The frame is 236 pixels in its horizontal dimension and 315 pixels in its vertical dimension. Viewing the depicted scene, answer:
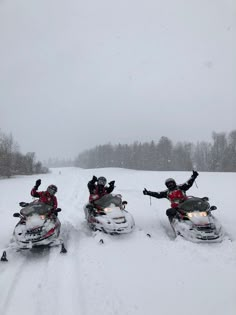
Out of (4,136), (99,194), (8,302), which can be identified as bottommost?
(8,302)

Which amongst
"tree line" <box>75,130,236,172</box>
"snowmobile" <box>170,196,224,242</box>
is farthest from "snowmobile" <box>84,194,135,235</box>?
"tree line" <box>75,130,236,172</box>

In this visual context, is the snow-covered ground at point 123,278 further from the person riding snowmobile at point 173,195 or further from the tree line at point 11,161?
the tree line at point 11,161

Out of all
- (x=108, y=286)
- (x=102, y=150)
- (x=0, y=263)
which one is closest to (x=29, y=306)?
(x=108, y=286)

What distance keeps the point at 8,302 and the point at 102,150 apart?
379 feet

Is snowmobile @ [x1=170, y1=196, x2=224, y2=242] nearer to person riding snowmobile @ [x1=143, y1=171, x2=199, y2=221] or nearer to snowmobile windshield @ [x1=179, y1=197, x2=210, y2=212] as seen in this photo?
snowmobile windshield @ [x1=179, y1=197, x2=210, y2=212]

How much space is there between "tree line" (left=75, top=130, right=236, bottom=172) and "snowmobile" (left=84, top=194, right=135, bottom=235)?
56.7m

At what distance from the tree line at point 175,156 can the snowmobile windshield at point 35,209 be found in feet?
191

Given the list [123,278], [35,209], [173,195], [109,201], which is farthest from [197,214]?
[35,209]

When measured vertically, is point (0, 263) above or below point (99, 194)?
below

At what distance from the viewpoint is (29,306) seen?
448 centimetres

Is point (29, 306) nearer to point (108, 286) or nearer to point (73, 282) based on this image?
point (73, 282)

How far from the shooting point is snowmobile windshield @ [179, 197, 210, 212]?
7.58 meters

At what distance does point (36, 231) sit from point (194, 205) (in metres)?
4.35

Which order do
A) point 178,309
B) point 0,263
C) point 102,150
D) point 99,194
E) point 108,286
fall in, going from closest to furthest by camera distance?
point 178,309
point 108,286
point 0,263
point 99,194
point 102,150
